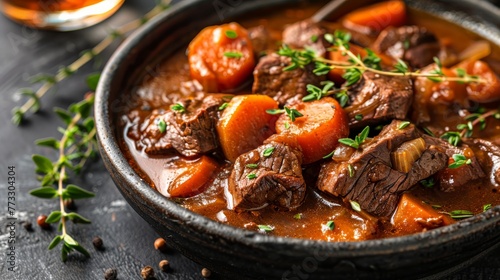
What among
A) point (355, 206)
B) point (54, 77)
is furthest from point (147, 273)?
point (54, 77)

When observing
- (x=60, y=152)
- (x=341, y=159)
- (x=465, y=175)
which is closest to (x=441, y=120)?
(x=465, y=175)

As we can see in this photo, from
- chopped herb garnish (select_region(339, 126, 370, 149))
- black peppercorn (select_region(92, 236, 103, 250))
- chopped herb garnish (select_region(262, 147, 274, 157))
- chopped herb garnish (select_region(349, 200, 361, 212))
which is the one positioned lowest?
black peppercorn (select_region(92, 236, 103, 250))

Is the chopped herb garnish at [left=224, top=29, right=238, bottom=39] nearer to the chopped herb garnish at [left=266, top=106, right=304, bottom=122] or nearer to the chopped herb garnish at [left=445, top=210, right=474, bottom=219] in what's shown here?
the chopped herb garnish at [left=266, top=106, right=304, bottom=122]

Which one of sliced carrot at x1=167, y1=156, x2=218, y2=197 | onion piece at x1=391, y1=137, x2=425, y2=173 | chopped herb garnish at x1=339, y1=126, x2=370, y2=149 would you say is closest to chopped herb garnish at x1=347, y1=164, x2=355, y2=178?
chopped herb garnish at x1=339, y1=126, x2=370, y2=149

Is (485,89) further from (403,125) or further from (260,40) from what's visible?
(260,40)

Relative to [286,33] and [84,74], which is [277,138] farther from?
[84,74]

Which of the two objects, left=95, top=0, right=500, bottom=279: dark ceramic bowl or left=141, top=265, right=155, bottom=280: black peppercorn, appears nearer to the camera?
left=95, top=0, right=500, bottom=279: dark ceramic bowl

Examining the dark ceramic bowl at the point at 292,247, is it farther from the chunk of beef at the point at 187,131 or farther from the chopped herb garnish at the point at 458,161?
the chopped herb garnish at the point at 458,161

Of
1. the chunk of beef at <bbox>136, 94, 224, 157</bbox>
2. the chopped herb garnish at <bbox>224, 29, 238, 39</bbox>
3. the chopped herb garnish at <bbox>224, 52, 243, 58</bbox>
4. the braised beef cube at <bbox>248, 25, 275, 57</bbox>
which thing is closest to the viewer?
the chunk of beef at <bbox>136, 94, 224, 157</bbox>
